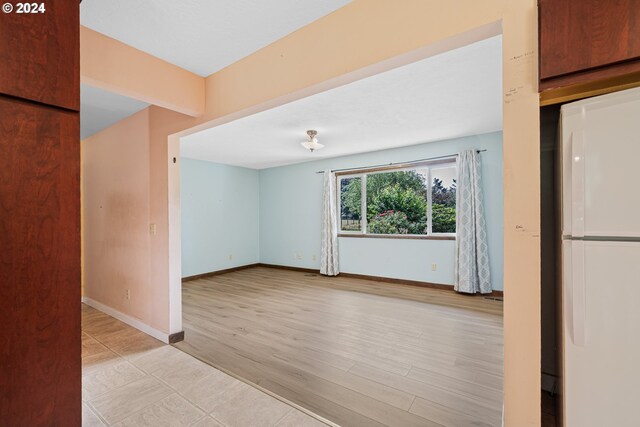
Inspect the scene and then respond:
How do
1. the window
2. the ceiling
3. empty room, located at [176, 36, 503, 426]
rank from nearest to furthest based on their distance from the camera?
empty room, located at [176, 36, 503, 426] → the ceiling → the window

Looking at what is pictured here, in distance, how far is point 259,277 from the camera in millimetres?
5535

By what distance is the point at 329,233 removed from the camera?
5.49 metres

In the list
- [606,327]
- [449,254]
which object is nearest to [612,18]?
[606,327]

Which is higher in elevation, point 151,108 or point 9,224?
point 151,108

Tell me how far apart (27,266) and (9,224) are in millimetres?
140

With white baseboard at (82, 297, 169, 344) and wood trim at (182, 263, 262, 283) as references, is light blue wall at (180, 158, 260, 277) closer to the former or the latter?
wood trim at (182, 263, 262, 283)

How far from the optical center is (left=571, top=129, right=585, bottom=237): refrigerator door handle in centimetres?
96

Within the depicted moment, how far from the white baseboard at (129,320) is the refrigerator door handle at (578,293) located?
298cm

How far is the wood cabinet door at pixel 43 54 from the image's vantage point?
2.69ft

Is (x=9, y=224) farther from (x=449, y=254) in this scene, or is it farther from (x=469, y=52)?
(x=449, y=254)

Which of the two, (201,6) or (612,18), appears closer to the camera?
(612,18)

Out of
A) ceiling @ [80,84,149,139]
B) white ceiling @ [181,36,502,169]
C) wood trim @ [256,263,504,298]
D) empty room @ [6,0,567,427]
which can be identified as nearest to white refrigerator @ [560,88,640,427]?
empty room @ [6,0,567,427]

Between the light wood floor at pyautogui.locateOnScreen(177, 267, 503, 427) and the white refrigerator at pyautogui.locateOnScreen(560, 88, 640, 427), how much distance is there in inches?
35.4

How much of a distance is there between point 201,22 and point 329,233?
4252 mm
